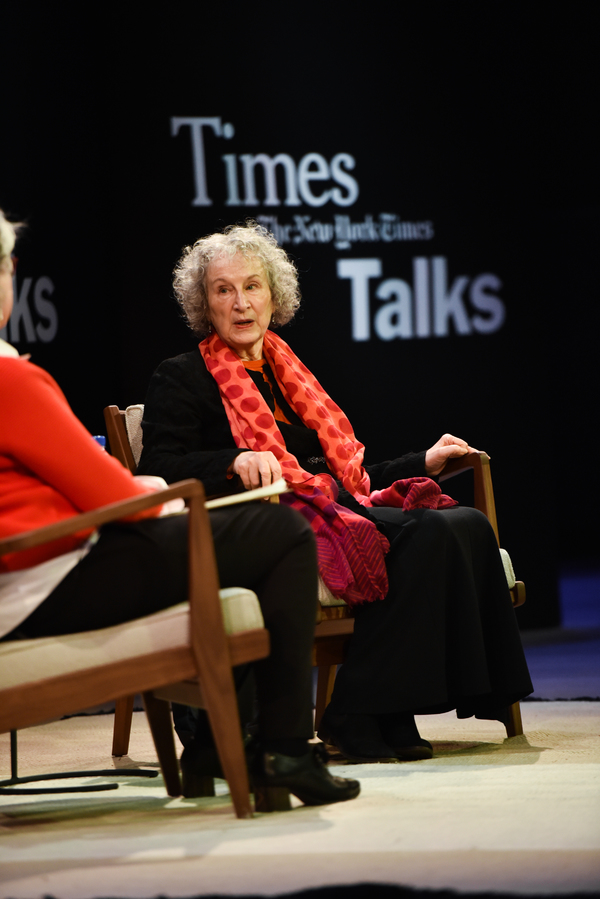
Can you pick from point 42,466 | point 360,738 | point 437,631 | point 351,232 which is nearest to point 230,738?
point 42,466

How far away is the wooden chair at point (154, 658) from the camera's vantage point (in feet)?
6.33

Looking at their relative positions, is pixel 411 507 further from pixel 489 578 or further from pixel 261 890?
pixel 261 890

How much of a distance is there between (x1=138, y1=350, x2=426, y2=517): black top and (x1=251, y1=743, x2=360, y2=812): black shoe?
2.94ft

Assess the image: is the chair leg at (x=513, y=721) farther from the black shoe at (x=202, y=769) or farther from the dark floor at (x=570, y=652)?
the black shoe at (x=202, y=769)

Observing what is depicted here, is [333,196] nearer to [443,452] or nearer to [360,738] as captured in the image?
[443,452]

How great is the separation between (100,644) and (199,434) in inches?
45.9

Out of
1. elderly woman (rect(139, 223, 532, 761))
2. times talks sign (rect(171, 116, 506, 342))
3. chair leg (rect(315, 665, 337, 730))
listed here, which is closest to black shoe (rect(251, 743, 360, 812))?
elderly woman (rect(139, 223, 532, 761))

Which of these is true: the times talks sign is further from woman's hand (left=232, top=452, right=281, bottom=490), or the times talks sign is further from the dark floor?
woman's hand (left=232, top=452, right=281, bottom=490)

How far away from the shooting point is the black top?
2.86 meters

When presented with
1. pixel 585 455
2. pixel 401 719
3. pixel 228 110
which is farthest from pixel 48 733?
pixel 585 455

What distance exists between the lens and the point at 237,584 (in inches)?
84.0

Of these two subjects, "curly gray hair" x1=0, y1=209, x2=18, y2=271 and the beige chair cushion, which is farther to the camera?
the beige chair cushion

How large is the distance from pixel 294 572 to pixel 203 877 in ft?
2.16

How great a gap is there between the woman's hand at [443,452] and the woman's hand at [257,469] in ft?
2.28
